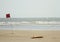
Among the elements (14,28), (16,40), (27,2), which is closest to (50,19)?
(27,2)

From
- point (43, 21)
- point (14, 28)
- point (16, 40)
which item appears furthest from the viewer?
point (43, 21)

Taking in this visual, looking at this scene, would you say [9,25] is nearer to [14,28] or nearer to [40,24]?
[14,28]

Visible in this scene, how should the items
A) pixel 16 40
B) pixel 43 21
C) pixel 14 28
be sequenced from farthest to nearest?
pixel 43 21, pixel 14 28, pixel 16 40

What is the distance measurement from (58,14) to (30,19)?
394 mm

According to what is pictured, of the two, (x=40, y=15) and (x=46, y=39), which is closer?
(x=46, y=39)

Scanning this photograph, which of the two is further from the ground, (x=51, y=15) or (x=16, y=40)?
(x=51, y=15)

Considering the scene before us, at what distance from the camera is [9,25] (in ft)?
4.77

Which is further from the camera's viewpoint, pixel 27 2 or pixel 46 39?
pixel 27 2

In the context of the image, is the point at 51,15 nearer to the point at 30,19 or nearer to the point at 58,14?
the point at 58,14

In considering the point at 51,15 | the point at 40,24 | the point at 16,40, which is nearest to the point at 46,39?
the point at 16,40

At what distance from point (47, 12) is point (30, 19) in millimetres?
255

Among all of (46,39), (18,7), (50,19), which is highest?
(18,7)

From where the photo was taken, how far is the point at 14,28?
4.51 ft

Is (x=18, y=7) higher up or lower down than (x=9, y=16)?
higher up
